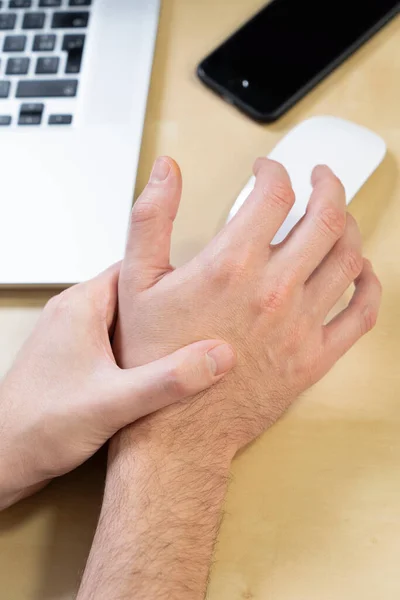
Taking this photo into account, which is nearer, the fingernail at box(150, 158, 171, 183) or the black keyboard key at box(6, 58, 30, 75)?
the fingernail at box(150, 158, 171, 183)

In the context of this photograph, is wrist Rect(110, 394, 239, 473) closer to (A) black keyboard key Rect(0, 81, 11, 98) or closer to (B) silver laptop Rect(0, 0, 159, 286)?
(B) silver laptop Rect(0, 0, 159, 286)

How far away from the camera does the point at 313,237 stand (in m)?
0.52

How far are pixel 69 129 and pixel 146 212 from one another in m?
0.18

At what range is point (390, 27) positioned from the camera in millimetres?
686

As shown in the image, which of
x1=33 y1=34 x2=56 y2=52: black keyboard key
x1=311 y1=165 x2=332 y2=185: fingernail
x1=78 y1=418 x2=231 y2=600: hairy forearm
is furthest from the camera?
x1=33 y1=34 x2=56 y2=52: black keyboard key

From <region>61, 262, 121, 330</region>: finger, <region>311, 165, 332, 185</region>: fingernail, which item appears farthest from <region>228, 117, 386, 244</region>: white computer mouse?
<region>61, 262, 121, 330</region>: finger

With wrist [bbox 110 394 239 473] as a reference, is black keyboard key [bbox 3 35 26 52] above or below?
above

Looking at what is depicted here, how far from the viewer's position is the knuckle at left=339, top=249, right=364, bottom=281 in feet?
1.75

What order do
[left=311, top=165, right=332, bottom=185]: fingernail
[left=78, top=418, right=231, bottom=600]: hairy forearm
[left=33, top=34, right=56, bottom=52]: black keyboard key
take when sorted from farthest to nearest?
[left=33, top=34, right=56, bottom=52]: black keyboard key < [left=311, top=165, right=332, bottom=185]: fingernail < [left=78, top=418, right=231, bottom=600]: hairy forearm

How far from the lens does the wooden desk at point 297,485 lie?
460 mm

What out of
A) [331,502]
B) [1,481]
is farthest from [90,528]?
[331,502]

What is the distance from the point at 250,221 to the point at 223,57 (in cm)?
25

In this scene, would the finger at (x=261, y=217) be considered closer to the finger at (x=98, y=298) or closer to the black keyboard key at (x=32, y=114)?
the finger at (x=98, y=298)

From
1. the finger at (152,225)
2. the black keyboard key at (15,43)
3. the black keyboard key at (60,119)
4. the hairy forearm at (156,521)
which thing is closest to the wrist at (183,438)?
the hairy forearm at (156,521)
